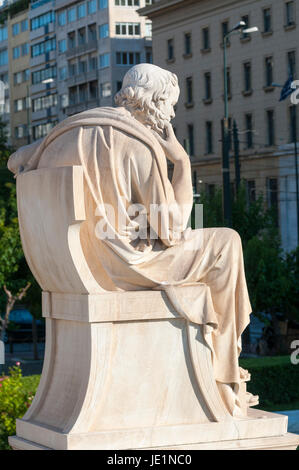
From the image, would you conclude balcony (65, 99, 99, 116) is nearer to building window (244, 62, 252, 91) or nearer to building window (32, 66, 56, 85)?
building window (32, 66, 56, 85)

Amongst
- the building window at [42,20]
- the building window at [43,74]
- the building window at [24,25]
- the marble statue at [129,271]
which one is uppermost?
the building window at [24,25]

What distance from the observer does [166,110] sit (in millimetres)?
8414

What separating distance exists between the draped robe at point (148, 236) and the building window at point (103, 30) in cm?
7461

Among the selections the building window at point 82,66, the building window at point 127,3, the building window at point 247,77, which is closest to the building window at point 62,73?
the building window at point 82,66

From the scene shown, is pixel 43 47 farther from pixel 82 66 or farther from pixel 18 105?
pixel 82 66

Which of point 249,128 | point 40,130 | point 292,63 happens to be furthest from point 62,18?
point 292,63

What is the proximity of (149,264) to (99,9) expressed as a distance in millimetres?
76191

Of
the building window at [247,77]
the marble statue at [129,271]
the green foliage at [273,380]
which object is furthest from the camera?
the building window at [247,77]

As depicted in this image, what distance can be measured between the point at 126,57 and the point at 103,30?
8.31 feet

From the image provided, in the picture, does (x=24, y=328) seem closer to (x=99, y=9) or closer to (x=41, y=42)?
(x=99, y=9)

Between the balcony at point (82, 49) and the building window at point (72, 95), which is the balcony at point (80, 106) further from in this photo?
the balcony at point (82, 49)

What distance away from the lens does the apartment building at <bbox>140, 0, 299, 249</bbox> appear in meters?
57.0

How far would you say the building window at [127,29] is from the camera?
8194cm
